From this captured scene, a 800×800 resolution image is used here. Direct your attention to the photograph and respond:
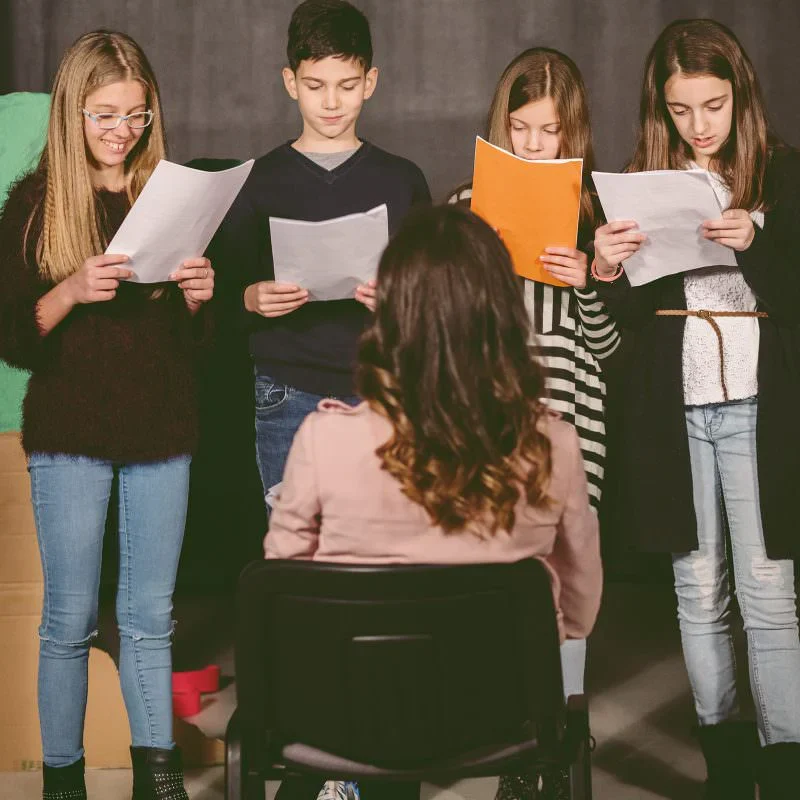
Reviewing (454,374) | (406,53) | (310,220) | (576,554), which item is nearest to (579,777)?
(576,554)

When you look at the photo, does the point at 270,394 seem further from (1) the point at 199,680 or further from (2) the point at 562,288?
(1) the point at 199,680

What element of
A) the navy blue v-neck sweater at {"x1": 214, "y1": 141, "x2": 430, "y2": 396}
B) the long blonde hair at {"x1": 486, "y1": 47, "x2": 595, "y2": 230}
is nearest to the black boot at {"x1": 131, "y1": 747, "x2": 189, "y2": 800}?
the navy blue v-neck sweater at {"x1": 214, "y1": 141, "x2": 430, "y2": 396}

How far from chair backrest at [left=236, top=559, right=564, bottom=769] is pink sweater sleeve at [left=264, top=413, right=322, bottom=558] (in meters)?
0.13

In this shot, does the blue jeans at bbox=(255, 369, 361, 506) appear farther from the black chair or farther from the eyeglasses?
the black chair

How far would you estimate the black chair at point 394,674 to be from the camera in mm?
1423

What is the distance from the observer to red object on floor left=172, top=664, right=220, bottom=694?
295 centimetres

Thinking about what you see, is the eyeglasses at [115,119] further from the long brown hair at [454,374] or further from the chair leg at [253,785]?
the chair leg at [253,785]

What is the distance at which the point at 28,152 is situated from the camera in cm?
348

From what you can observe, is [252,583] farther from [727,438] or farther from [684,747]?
[684,747]

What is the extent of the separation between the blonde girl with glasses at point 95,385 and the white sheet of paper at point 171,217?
0.03 meters

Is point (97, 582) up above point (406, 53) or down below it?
below

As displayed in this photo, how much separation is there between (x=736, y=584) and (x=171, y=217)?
50.7 inches

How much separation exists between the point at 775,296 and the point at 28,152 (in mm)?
2314

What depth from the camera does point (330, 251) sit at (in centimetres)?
215
